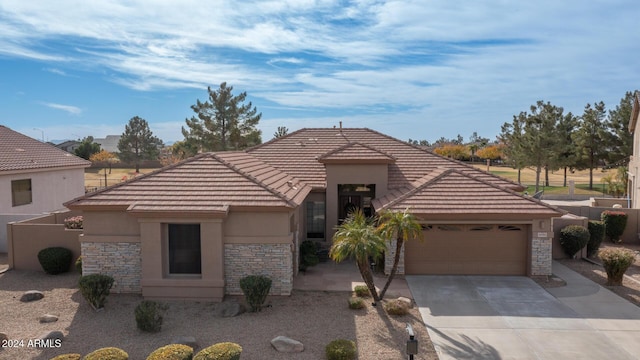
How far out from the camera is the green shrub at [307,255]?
16172 mm

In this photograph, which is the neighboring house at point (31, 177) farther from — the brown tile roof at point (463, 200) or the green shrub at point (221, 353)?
the brown tile roof at point (463, 200)

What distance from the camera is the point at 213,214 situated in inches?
506

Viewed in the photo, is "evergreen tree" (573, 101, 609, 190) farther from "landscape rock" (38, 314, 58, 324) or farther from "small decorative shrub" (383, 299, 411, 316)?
"landscape rock" (38, 314, 58, 324)

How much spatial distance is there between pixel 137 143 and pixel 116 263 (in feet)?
211

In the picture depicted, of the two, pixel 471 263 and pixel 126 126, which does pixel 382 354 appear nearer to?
pixel 471 263

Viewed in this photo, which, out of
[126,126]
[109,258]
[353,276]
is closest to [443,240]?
[353,276]

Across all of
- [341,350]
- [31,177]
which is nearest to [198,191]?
[341,350]

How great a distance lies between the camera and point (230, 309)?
12109 millimetres

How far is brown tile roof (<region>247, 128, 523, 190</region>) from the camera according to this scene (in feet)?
64.5

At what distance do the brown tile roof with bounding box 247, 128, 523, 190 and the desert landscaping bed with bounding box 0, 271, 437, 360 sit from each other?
7709mm

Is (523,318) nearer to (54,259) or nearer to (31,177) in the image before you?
(54,259)

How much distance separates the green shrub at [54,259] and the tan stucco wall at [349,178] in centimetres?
993

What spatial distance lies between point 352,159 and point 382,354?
398 inches

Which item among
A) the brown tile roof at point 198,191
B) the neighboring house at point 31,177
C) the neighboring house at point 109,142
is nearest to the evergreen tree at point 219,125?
the neighboring house at point 31,177
